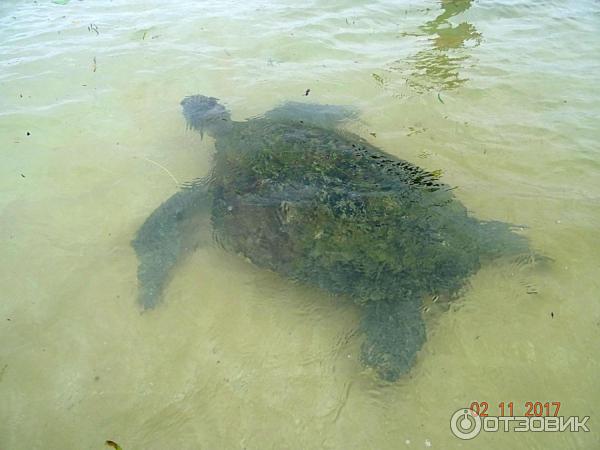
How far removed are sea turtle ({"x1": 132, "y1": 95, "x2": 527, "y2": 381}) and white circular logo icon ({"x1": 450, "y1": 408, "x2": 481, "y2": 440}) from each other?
44cm

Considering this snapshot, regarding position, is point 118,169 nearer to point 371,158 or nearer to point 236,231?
point 236,231

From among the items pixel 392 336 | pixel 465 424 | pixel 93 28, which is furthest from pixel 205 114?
pixel 93 28

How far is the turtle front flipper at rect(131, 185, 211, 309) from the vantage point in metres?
3.41

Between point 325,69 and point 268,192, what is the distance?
3614 millimetres

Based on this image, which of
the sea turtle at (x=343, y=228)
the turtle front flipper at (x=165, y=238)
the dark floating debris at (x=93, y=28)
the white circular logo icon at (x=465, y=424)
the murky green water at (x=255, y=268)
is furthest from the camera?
the dark floating debris at (x=93, y=28)

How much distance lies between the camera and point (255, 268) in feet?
11.6

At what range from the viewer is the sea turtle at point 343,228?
2883 mm

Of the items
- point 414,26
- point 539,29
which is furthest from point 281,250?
point 539,29

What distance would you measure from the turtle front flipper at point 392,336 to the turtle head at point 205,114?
9.89 feet
